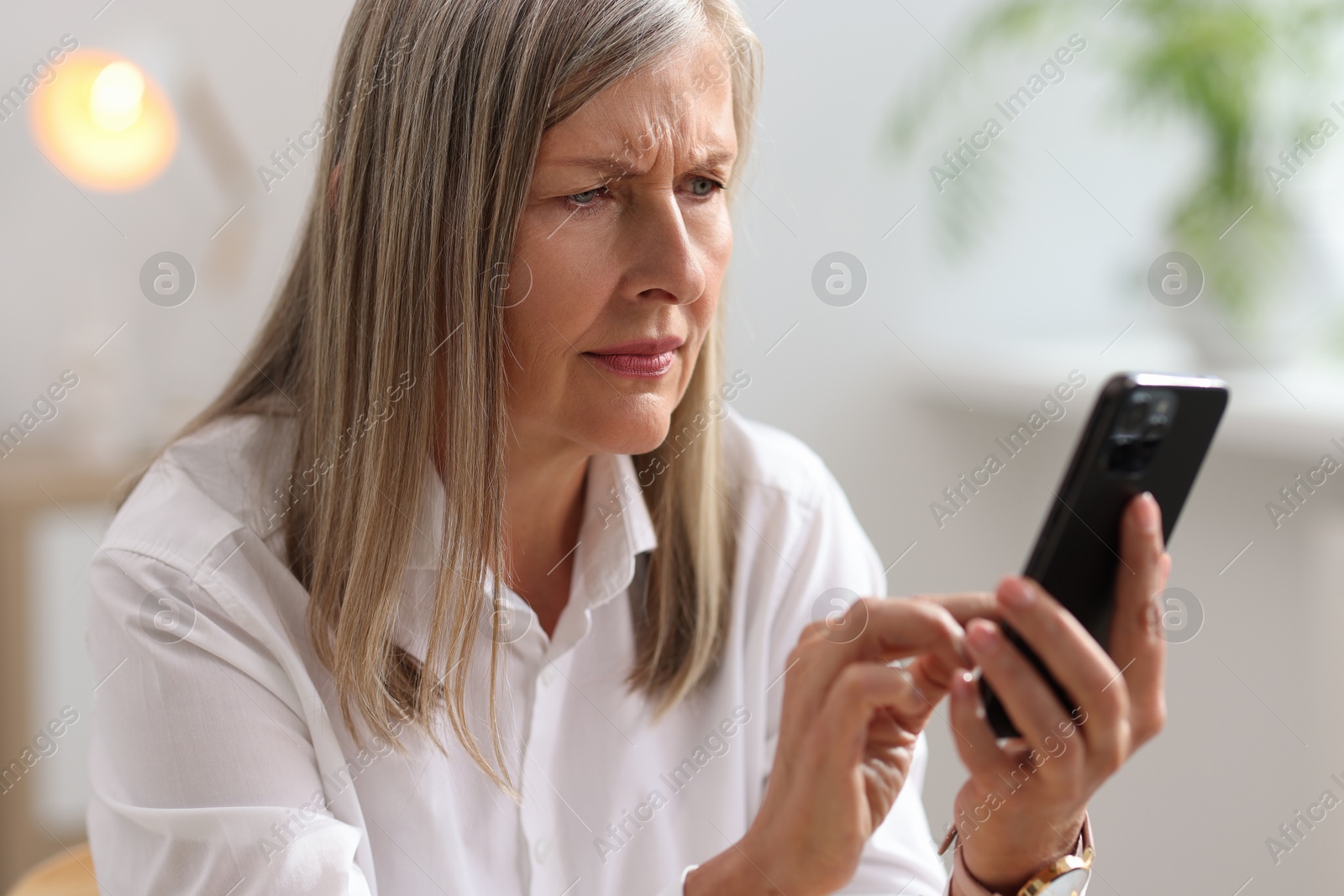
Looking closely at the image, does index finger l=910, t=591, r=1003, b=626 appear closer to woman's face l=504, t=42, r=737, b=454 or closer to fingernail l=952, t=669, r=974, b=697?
fingernail l=952, t=669, r=974, b=697

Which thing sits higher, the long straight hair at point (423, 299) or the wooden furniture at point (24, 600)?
the long straight hair at point (423, 299)

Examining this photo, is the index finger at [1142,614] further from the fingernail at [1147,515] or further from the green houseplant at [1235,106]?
the green houseplant at [1235,106]

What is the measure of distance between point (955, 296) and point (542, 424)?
1.15m

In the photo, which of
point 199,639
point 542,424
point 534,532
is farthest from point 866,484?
point 199,639

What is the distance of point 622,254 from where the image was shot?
889 millimetres

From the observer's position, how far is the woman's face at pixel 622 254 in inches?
34.1

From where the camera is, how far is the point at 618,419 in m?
0.92

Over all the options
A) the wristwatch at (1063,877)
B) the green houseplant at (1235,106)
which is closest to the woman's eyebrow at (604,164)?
the wristwatch at (1063,877)

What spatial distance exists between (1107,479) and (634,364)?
42 centimetres

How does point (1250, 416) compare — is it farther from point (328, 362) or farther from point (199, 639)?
point (199, 639)

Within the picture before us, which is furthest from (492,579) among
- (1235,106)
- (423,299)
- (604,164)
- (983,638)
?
(1235,106)

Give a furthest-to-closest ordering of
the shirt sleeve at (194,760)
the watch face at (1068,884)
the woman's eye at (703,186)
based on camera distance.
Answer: the woman's eye at (703,186) < the shirt sleeve at (194,760) < the watch face at (1068,884)

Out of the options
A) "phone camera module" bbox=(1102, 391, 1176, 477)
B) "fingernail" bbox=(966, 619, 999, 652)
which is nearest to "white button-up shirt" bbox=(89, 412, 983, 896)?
"fingernail" bbox=(966, 619, 999, 652)

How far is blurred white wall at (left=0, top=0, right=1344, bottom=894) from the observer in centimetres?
155
